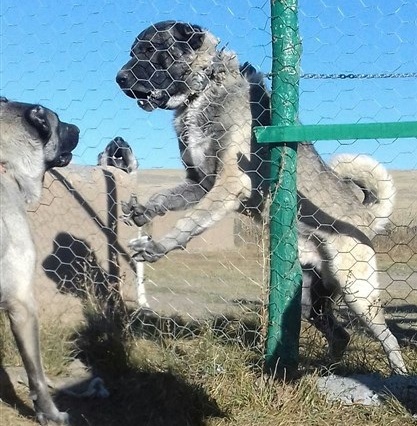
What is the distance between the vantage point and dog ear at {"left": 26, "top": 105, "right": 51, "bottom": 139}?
168 inches

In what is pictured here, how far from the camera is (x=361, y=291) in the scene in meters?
4.57

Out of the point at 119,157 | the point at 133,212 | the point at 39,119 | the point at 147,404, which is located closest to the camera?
the point at 147,404

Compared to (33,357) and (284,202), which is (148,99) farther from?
(33,357)

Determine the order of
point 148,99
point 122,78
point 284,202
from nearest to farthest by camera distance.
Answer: point 284,202
point 122,78
point 148,99

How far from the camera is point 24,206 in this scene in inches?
159

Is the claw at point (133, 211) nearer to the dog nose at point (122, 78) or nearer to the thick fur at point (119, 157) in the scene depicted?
the dog nose at point (122, 78)

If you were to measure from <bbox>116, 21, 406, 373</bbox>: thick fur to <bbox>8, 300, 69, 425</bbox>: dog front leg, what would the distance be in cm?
99

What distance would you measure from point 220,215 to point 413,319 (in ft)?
8.75

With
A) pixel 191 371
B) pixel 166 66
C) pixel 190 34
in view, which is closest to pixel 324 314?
pixel 191 371

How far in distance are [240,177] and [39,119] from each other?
131 centimetres

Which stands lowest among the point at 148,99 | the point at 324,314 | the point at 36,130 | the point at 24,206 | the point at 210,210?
the point at 324,314

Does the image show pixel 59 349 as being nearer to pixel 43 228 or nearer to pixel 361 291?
pixel 43 228

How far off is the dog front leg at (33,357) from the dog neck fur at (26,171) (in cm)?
80

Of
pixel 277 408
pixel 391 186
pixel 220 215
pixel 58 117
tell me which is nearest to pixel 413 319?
pixel 391 186
